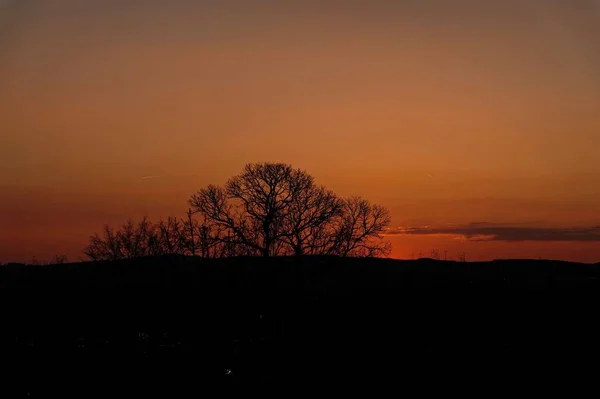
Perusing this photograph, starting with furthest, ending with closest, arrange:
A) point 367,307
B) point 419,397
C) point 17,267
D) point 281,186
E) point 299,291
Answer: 1. point 281,186
2. point 17,267
3. point 299,291
4. point 367,307
5. point 419,397

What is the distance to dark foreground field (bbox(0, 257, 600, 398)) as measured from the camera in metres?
14.6

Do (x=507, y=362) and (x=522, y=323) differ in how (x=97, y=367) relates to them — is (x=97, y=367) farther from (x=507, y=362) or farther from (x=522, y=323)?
(x=522, y=323)

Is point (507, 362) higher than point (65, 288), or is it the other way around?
point (65, 288)

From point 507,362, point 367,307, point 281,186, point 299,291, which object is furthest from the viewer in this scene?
point 281,186

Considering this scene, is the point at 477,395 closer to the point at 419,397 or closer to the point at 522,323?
the point at 419,397

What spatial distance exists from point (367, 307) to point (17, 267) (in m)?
18.7

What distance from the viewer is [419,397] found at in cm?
1348

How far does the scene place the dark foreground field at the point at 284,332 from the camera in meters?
14.6

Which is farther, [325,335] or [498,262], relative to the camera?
[498,262]

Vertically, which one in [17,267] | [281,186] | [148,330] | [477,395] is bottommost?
[477,395]

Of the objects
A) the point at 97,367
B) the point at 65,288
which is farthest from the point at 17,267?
the point at 97,367

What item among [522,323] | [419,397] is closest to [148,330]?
[419,397]

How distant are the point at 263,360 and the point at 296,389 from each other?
2.15m

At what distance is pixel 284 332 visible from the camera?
1825 cm
